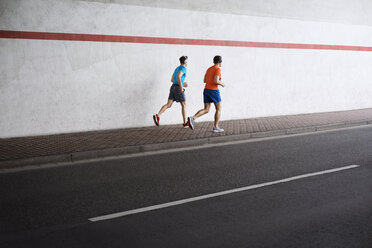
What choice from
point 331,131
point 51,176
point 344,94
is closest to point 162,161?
point 51,176

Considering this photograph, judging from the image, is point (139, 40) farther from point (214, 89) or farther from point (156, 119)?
point (214, 89)

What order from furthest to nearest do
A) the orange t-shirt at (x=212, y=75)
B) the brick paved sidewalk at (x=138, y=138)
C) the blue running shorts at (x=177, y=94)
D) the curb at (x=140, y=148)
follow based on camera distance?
the blue running shorts at (x=177, y=94) < the orange t-shirt at (x=212, y=75) < the brick paved sidewalk at (x=138, y=138) < the curb at (x=140, y=148)

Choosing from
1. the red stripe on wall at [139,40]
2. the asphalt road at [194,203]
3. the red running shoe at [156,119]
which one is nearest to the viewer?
the asphalt road at [194,203]

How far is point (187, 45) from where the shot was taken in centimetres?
1273

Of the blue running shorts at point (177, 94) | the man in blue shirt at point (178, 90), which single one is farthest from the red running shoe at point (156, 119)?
the blue running shorts at point (177, 94)

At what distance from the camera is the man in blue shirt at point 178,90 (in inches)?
448

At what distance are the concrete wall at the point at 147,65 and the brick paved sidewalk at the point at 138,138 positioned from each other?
690mm

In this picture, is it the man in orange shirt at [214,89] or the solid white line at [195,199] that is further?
the man in orange shirt at [214,89]

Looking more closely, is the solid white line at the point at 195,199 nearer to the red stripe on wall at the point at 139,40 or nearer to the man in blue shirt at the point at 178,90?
the man in blue shirt at the point at 178,90

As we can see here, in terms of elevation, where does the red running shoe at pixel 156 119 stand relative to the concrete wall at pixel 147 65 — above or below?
below

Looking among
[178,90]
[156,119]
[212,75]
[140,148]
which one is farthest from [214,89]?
[140,148]

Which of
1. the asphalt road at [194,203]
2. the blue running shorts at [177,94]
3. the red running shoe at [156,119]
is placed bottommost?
the asphalt road at [194,203]

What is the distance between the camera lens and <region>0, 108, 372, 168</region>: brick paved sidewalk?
8047 mm

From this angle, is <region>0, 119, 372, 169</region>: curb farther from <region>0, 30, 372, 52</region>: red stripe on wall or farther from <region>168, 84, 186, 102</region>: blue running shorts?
<region>0, 30, 372, 52</region>: red stripe on wall
